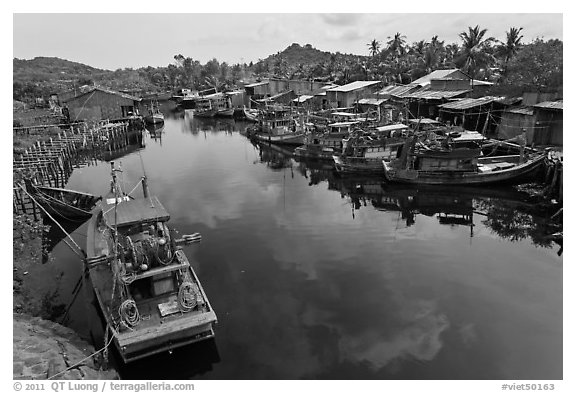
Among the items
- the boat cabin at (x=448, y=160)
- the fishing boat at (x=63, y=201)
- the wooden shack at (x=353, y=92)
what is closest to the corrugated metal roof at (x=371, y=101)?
the wooden shack at (x=353, y=92)

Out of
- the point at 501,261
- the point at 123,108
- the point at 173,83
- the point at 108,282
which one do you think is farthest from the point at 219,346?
the point at 173,83

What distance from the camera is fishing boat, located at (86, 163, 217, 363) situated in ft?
39.6

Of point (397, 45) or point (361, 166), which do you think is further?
point (397, 45)

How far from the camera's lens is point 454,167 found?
99.8 feet

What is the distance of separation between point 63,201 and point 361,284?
1872 centimetres

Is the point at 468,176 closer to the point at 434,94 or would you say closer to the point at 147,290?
the point at 434,94

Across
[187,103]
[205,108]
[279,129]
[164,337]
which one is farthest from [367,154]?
[187,103]

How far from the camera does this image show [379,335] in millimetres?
13820

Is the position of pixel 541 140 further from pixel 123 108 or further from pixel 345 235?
pixel 123 108

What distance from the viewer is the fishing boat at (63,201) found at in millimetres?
22797

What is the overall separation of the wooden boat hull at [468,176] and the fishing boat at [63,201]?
22605mm

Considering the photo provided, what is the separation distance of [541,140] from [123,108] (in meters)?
58.3

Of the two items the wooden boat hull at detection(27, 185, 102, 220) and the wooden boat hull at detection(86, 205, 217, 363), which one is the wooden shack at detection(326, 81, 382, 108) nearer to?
the wooden boat hull at detection(27, 185, 102, 220)

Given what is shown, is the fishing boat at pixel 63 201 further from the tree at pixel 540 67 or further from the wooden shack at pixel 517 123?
the tree at pixel 540 67
